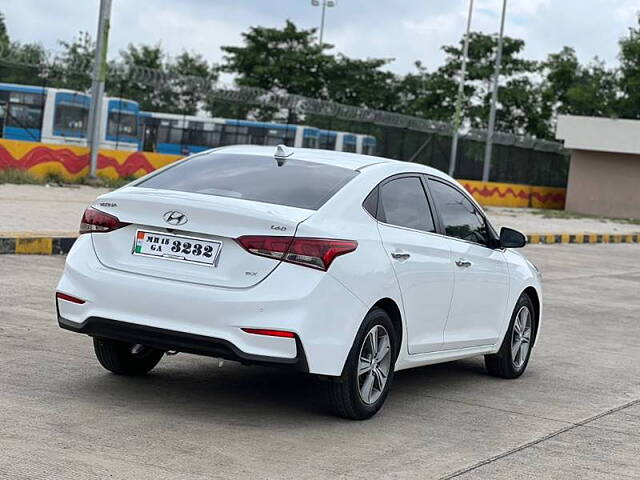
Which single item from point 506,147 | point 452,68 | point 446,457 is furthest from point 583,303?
point 452,68

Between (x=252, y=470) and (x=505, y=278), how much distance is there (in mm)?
3380

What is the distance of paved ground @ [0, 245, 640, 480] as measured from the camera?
528cm

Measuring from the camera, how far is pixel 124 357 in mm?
7078

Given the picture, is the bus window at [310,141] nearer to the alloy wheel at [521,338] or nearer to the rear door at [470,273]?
the alloy wheel at [521,338]

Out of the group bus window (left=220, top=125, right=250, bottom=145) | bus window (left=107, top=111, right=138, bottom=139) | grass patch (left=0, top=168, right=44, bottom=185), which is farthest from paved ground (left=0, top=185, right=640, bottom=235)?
bus window (left=220, top=125, right=250, bottom=145)

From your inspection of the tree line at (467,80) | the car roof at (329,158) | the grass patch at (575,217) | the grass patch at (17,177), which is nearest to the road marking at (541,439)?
the car roof at (329,158)

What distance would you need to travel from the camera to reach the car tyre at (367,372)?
6.22m

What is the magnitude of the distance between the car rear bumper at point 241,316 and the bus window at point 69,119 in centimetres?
2957

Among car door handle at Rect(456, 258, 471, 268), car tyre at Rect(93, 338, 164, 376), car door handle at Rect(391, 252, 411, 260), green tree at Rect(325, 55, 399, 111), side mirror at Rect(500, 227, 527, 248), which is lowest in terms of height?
car tyre at Rect(93, 338, 164, 376)

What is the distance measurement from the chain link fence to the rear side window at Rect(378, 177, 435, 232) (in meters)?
24.9

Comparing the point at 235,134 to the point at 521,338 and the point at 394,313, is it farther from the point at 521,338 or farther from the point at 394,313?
the point at 394,313

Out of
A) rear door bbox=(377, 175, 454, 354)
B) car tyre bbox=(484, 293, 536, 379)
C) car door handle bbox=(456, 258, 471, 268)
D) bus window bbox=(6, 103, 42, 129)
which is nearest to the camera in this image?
rear door bbox=(377, 175, 454, 354)

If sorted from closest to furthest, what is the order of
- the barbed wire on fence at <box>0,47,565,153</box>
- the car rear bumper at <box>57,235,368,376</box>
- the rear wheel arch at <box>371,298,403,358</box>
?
the car rear bumper at <box>57,235,368,376</box> → the rear wheel arch at <box>371,298,403,358</box> → the barbed wire on fence at <box>0,47,565,153</box>

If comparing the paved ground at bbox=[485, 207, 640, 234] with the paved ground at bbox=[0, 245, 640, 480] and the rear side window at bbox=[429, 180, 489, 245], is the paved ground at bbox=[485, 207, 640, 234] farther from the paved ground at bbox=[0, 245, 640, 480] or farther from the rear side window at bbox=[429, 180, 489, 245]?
the paved ground at bbox=[0, 245, 640, 480]
